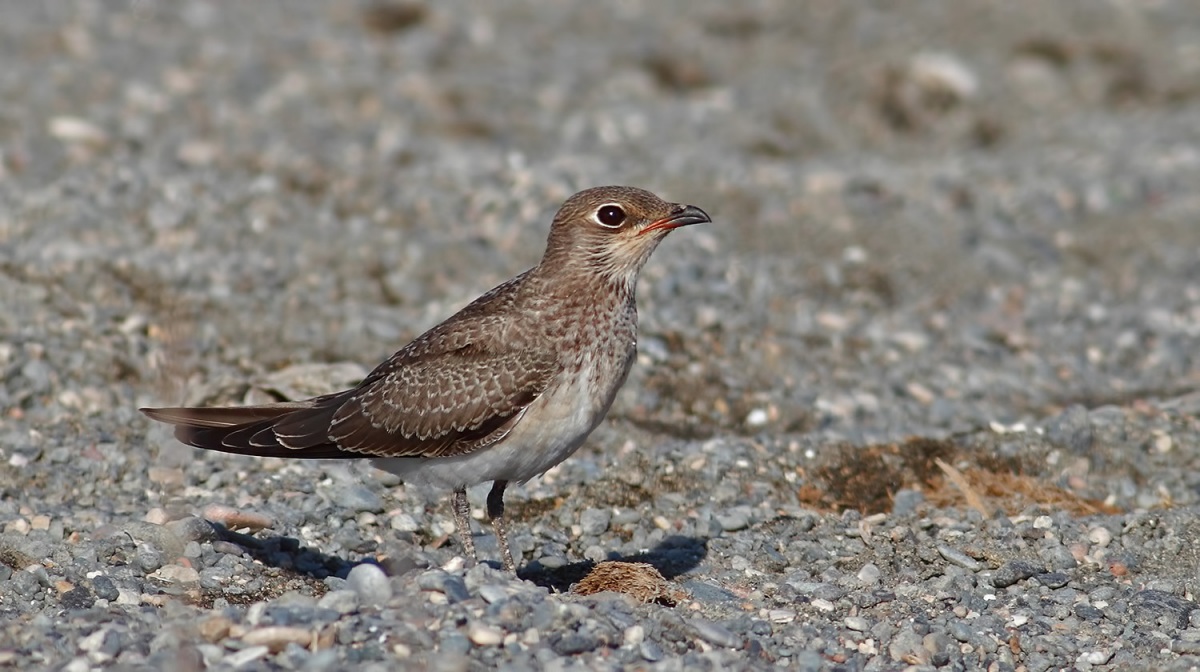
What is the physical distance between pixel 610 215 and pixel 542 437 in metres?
1.40

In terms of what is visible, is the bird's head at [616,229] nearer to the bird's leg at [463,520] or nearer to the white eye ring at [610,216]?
the white eye ring at [610,216]

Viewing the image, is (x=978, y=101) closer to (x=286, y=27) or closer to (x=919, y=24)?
(x=919, y=24)

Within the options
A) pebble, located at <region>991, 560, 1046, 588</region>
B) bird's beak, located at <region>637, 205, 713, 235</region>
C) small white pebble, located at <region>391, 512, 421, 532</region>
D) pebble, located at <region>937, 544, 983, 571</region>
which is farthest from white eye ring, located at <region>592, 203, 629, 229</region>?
pebble, located at <region>991, 560, 1046, 588</region>

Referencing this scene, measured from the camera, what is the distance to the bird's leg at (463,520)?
8469mm

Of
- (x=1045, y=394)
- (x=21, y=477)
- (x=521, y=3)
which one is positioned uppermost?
(x=521, y=3)

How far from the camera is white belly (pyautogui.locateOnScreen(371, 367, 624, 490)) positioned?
8.16 meters

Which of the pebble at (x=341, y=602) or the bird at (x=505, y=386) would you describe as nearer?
the pebble at (x=341, y=602)

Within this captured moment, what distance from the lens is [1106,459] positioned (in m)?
10.6

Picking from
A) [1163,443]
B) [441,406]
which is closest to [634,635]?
[441,406]

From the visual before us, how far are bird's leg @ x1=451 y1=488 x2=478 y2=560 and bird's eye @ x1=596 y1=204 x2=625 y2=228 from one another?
5.70 ft

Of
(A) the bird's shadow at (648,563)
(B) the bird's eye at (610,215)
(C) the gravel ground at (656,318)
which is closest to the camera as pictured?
(C) the gravel ground at (656,318)

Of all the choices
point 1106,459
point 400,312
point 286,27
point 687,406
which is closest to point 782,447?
point 687,406

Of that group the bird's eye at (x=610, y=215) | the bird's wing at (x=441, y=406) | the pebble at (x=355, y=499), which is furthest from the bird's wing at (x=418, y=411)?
the bird's eye at (x=610, y=215)

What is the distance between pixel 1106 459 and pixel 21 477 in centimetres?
732
